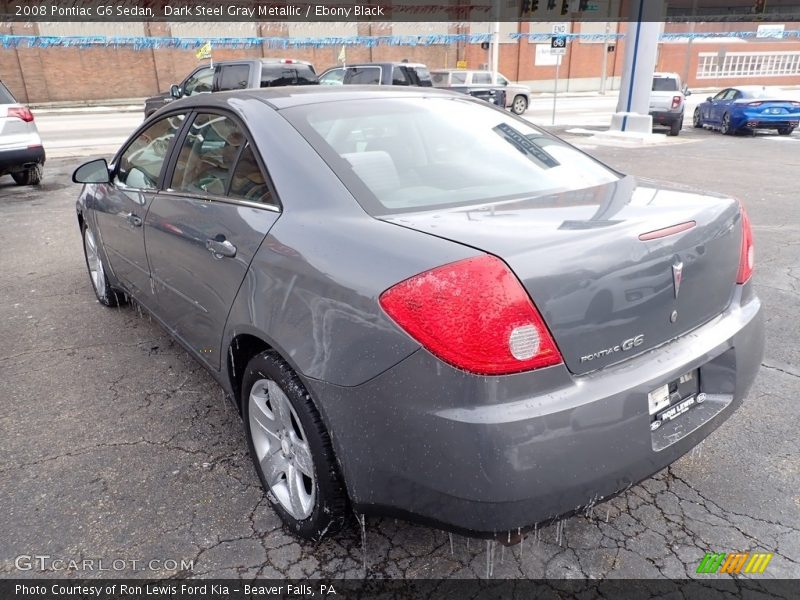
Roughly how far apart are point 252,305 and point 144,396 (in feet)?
5.11

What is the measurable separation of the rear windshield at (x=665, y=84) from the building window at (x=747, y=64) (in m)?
36.9

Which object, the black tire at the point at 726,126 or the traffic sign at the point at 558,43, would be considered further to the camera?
the traffic sign at the point at 558,43

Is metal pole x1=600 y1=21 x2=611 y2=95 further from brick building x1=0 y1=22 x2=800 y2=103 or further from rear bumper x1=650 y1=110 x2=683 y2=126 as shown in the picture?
rear bumper x1=650 y1=110 x2=683 y2=126

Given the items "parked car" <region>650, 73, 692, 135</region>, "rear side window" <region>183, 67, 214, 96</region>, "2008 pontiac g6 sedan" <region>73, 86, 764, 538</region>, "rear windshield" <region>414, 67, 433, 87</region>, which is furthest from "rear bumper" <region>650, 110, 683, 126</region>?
"2008 pontiac g6 sedan" <region>73, 86, 764, 538</region>

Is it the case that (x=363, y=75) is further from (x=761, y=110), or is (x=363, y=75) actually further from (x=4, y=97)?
(x=761, y=110)

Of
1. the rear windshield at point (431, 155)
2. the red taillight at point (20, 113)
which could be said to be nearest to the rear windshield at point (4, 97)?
the red taillight at point (20, 113)

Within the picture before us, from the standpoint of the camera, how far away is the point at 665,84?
18.5 metres

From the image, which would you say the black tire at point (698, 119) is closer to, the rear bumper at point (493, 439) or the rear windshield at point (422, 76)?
the rear windshield at point (422, 76)

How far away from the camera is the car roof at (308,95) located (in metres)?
2.71

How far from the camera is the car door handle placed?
7.95 ft

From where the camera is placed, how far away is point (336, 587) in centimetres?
213

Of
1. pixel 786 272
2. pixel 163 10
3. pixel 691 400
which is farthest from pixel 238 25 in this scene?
pixel 691 400

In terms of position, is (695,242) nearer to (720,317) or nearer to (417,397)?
(720,317)

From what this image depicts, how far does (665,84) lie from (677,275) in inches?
750
